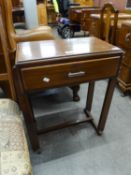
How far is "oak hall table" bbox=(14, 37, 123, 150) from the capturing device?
82 centimetres

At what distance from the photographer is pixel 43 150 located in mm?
1238

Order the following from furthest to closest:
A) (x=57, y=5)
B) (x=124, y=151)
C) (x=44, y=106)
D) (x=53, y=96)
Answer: (x=57, y=5) → (x=53, y=96) → (x=44, y=106) → (x=124, y=151)

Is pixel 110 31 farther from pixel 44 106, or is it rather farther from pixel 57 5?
pixel 57 5

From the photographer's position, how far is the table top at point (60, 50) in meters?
0.84

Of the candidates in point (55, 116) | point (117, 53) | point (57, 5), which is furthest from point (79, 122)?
point (57, 5)

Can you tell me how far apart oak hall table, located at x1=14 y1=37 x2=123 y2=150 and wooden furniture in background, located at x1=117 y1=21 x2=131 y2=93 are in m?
0.71

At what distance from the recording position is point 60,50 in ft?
3.12

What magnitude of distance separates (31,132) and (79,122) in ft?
1.51

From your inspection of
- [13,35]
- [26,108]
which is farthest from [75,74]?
[13,35]

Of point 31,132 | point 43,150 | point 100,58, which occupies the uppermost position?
point 100,58

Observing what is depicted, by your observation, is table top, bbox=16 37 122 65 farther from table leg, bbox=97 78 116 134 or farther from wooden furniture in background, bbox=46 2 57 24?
wooden furniture in background, bbox=46 2 57 24

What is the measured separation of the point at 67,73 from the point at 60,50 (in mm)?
161

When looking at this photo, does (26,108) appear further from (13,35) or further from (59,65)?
(13,35)

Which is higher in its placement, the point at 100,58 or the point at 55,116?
the point at 100,58
